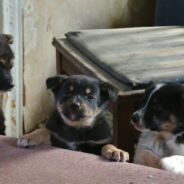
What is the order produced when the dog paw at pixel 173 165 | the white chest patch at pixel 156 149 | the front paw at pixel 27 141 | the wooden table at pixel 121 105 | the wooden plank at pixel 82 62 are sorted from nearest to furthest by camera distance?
the dog paw at pixel 173 165
the front paw at pixel 27 141
the white chest patch at pixel 156 149
the wooden table at pixel 121 105
the wooden plank at pixel 82 62

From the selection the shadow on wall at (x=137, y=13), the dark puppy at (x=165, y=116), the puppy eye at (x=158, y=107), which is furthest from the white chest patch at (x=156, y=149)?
the shadow on wall at (x=137, y=13)

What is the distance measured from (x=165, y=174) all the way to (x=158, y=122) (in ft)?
1.47

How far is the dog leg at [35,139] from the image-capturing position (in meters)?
2.05

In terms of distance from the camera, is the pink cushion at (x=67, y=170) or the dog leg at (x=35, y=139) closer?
the pink cushion at (x=67, y=170)

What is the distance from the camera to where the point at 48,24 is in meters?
4.01

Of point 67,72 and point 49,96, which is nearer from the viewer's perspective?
point 67,72

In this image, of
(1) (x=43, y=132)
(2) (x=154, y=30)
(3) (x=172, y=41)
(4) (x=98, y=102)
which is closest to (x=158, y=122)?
(4) (x=98, y=102)

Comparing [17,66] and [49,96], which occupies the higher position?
[17,66]

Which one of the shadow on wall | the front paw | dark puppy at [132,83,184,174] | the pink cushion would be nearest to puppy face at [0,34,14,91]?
the front paw

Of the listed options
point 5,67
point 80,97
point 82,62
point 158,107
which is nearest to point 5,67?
point 5,67

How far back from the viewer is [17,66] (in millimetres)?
3869

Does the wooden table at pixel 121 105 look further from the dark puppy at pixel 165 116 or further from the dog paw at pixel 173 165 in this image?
the dog paw at pixel 173 165

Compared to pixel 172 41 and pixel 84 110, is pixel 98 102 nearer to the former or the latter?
pixel 84 110

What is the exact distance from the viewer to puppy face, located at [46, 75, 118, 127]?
216cm
